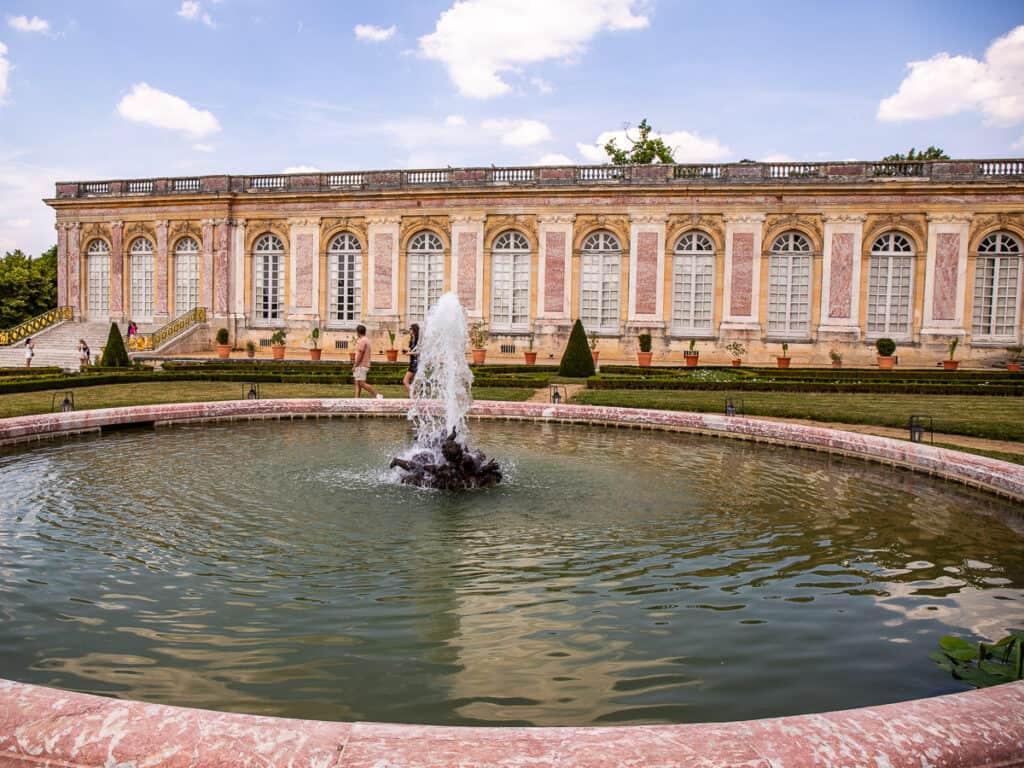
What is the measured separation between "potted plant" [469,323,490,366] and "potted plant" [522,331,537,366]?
1452mm

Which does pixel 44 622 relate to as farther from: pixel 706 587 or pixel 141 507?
pixel 706 587

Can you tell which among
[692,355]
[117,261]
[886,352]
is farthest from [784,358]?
[117,261]

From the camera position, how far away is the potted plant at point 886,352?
86.5 ft

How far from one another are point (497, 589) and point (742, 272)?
82.4 ft

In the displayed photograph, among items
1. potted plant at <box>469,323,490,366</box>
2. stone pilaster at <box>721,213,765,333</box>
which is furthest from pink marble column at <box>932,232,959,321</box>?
potted plant at <box>469,323,490,366</box>

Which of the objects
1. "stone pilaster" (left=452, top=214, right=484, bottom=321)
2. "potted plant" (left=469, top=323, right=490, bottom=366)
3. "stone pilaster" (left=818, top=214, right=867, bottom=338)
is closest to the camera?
"potted plant" (left=469, top=323, right=490, bottom=366)

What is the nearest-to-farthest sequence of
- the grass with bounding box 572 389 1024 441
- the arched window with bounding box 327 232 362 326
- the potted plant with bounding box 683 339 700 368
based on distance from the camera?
the grass with bounding box 572 389 1024 441 → the potted plant with bounding box 683 339 700 368 → the arched window with bounding box 327 232 362 326

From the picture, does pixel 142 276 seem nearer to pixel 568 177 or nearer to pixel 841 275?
pixel 568 177

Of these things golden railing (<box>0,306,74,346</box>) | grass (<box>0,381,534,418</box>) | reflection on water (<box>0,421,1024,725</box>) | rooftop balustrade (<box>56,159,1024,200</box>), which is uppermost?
rooftop balustrade (<box>56,159,1024,200</box>)

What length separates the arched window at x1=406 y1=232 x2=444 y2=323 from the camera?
30469 mm

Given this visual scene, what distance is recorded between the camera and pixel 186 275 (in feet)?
106

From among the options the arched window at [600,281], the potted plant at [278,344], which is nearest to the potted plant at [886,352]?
the arched window at [600,281]

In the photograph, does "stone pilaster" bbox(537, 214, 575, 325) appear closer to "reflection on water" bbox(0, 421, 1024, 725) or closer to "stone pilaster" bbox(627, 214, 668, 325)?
"stone pilaster" bbox(627, 214, 668, 325)

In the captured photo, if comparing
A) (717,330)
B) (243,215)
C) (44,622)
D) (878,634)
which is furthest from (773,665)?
(243,215)
